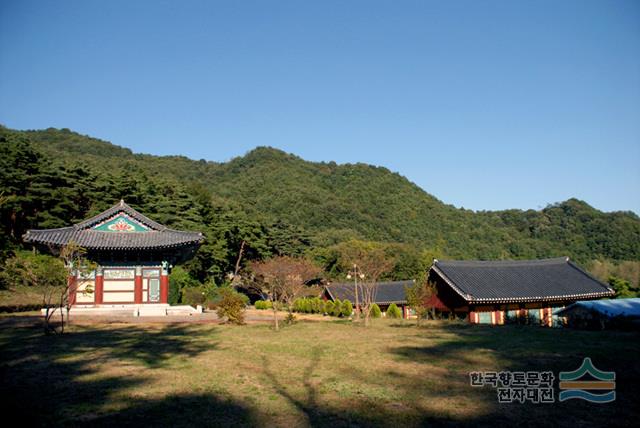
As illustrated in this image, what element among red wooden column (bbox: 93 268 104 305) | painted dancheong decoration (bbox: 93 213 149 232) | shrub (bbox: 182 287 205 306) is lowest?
shrub (bbox: 182 287 205 306)

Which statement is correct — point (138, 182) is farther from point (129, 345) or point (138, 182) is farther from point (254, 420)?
point (254, 420)

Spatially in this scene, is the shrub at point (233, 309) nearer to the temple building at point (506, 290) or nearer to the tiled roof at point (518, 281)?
the temple building at point (506, 290)

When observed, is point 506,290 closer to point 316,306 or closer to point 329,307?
point 329,307

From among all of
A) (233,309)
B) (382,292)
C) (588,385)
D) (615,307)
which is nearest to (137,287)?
(233,309)

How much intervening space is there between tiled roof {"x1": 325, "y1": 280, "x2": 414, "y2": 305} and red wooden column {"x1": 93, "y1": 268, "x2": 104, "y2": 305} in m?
22.9

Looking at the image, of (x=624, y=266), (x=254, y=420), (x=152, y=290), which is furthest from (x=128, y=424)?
(x=624, y=266)

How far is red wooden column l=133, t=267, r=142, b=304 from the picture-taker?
28.5 m

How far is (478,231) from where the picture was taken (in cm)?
8956

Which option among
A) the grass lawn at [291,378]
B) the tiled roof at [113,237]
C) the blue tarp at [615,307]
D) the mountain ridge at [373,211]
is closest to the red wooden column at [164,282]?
the tiled roof at [113,237]

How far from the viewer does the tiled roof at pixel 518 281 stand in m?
26.5

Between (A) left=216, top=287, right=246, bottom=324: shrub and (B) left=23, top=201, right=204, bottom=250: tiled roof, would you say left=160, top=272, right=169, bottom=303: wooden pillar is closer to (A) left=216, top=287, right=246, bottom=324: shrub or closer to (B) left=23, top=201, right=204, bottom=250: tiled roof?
(B) left=23, top=201, right=204, bottom=250: tiled roof

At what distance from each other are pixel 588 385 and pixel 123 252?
2649 cm

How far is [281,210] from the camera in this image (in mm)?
85188

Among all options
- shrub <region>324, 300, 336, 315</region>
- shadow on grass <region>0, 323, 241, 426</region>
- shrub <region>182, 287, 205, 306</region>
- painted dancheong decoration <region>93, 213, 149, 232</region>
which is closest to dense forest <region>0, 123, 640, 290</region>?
painted dancheong decoration <region>93, 213, 149, 232</region>
